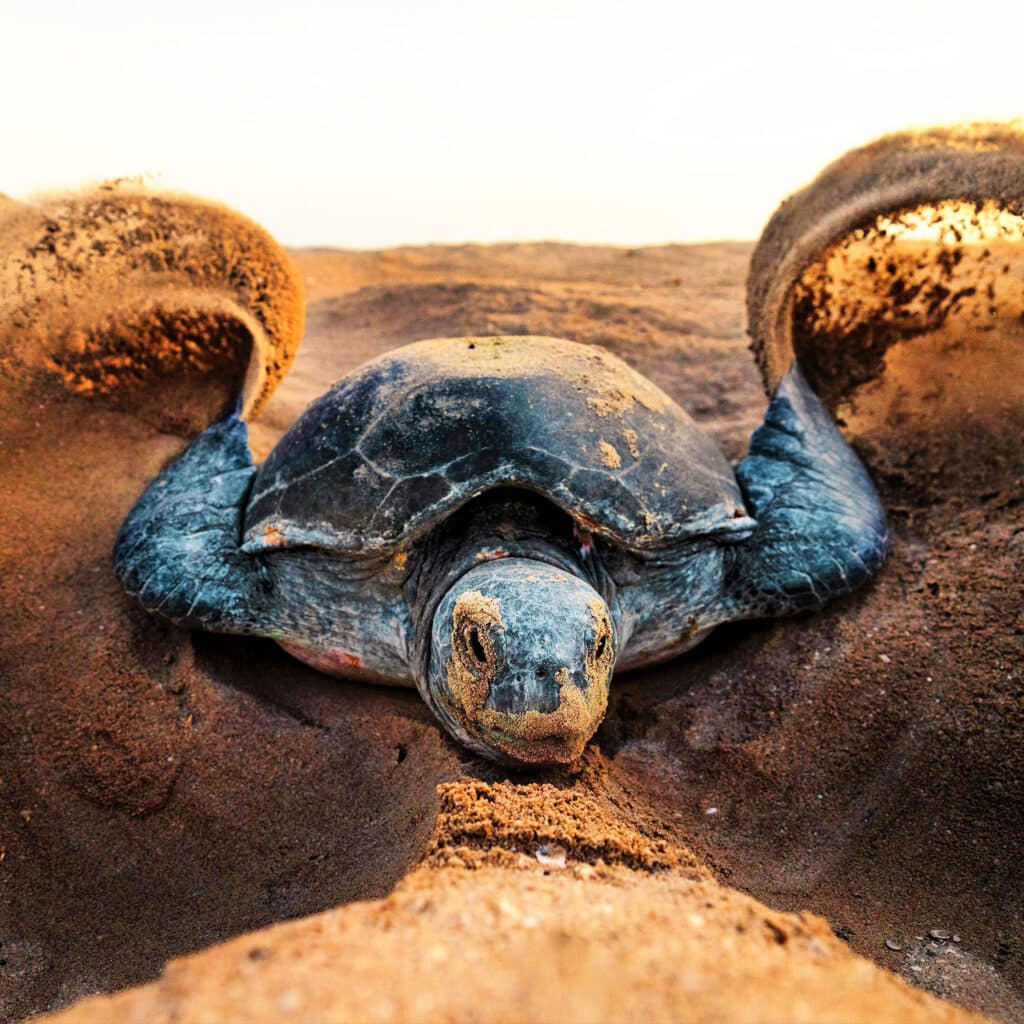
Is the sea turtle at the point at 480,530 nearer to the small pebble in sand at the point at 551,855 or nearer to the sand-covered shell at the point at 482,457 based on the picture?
the sand-covered shell at the point at 482,457

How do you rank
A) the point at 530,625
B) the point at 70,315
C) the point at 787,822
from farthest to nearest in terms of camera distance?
the point at 70,315 → the point at 787,822 → the point at 530,625

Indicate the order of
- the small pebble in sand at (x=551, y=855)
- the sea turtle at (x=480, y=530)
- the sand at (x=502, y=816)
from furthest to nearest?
the sea turtle at (x=480, y=530) < the small pebble in sand at (x=551, y=855) < the sand at (x=502, y=816)

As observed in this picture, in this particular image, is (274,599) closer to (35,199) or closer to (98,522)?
(98,522)

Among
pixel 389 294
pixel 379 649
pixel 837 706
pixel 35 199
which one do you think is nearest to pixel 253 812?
pixel 379 649

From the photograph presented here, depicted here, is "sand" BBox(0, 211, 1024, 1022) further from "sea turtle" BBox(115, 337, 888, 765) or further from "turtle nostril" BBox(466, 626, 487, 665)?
"turtle nostril" BBox(466, 626, 487, 665)

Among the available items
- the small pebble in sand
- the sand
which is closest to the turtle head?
the sand

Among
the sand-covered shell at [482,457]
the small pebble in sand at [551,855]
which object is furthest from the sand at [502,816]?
the sand-covered shell at [482,457]
